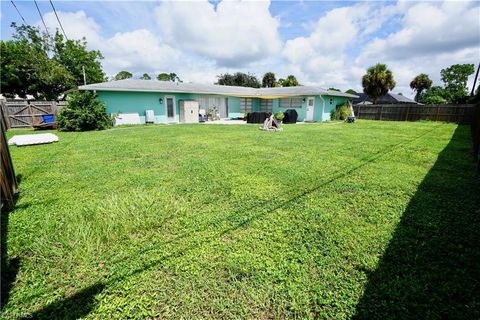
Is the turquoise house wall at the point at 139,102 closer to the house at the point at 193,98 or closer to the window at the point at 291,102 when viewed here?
the house at the point at 193,98

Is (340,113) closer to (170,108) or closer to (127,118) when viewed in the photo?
(170,108)

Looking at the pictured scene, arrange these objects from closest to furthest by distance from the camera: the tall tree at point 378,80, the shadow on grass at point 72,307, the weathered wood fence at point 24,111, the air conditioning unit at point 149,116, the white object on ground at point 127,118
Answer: the shadow on grass at point 72,307 < the weathered wood fence at point 24,111 < the white object on ground at point 127,118 < the air conditioning unit at point 149,116 < the tall tree at point 378,80

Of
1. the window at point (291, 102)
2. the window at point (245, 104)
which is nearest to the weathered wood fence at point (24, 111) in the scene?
the window at point (245, 104)

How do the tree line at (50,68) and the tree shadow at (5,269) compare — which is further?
the tree line at (50,68)

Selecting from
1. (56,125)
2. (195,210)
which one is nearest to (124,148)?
(195,210)

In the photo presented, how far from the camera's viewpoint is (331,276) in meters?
2.14

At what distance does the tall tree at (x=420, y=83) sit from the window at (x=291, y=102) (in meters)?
39.9

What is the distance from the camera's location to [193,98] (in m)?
18.9

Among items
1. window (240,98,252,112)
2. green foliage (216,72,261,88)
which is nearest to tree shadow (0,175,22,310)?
window (240,98,252,112)

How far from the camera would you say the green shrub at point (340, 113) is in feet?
67.2

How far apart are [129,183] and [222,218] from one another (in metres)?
2.41

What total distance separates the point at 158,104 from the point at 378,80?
25.9 m

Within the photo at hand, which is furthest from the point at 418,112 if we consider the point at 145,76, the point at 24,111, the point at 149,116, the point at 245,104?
the point at 145,76

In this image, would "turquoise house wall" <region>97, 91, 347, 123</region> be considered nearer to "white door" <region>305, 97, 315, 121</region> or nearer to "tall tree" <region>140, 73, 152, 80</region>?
"white door" <region>305, 97, 315, 121</region>
